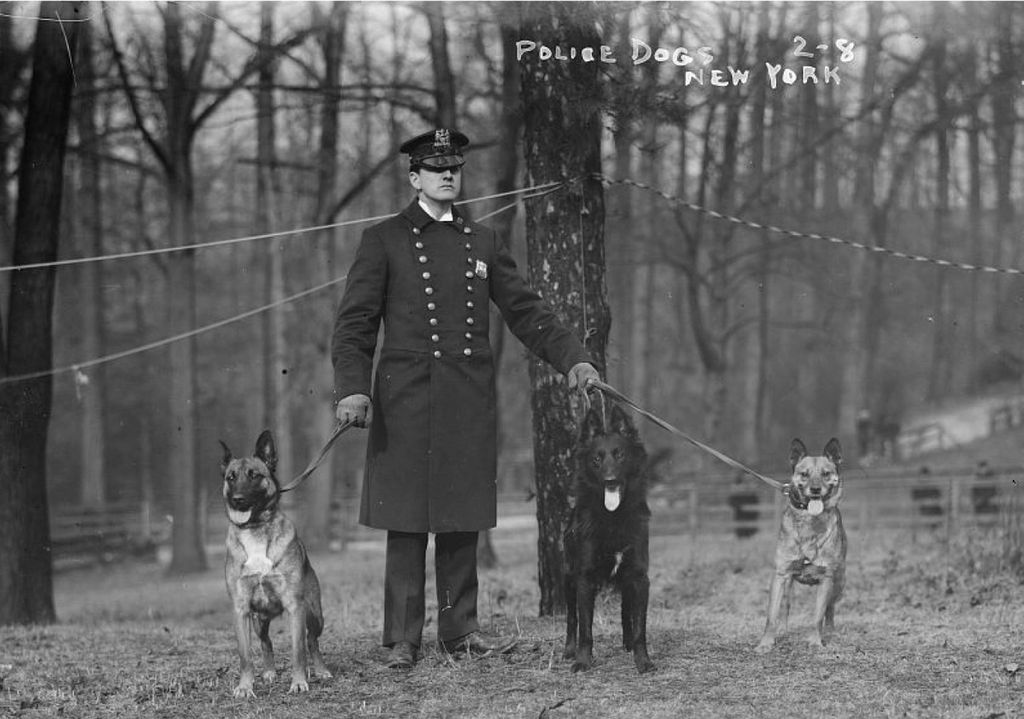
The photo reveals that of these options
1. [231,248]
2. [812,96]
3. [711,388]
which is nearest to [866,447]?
[711,388]

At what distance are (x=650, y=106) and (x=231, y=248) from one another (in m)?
21.2

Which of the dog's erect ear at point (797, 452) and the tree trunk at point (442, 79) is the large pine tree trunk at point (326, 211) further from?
the dog's erect ear at point (797, 452)

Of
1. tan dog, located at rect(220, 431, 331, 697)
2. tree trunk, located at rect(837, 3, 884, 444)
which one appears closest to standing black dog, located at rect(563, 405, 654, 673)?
tan dog, located at rect(220, 431, 331, 697)

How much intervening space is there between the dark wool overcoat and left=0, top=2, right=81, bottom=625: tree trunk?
188 inches

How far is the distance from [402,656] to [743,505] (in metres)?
12.3

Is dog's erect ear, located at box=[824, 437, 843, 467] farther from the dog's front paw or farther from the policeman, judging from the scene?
the dog's front paw

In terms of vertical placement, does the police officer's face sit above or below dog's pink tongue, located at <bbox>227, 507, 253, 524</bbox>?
above

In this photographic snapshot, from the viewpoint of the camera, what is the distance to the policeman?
611cm

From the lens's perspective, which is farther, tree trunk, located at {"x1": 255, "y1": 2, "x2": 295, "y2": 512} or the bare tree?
the bare tree

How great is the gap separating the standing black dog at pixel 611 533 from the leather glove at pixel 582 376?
0.79 ft

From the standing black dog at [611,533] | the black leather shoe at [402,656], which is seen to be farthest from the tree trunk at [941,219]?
the black leather shoe at [402,656]

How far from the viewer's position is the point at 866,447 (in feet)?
95.7

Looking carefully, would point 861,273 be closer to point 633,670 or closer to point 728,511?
point 728,511

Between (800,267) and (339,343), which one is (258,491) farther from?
(800,267)
